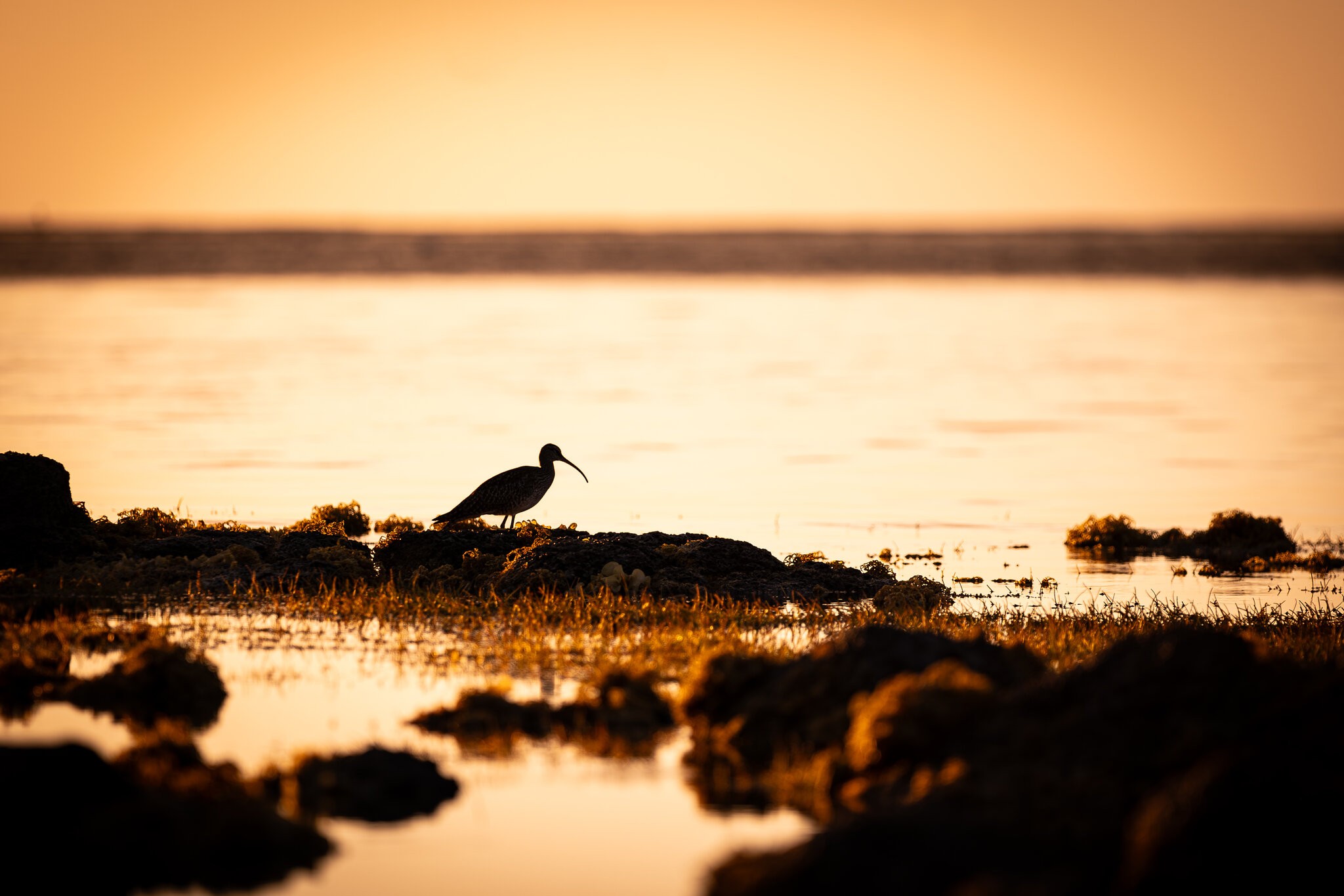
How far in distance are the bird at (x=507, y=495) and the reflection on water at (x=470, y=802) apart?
222 inches

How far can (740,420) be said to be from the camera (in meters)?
39.1

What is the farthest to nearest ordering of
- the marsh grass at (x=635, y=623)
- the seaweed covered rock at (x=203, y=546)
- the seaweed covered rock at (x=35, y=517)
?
the seaweed covered rock at (x=203, y=546)
the seaweed covered rock at (x=35, y=517)
the marsh grass at (x=635, y=623)

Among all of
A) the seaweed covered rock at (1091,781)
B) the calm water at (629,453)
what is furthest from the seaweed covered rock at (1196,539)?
the seaweed covered rock at (1091,781)

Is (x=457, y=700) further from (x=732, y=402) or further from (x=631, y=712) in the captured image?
(x=732, y=402)

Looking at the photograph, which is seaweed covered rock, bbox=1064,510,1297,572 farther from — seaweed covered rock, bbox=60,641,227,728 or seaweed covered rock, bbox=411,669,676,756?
seaweed covered rock, bbox=60,641,227,728

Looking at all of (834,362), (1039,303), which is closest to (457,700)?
(834,362)

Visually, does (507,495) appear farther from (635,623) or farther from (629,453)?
(629,453)

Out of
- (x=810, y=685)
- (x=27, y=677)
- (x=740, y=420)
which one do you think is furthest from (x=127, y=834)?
(x=740, y=420)

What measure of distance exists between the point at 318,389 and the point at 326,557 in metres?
28.1

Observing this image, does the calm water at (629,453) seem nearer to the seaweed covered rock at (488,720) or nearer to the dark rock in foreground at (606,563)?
the seaweed covered rock at (488,720)

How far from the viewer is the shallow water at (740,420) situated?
25.3 metres

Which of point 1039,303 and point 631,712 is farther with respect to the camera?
point 1039,303

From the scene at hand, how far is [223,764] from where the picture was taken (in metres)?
10.3

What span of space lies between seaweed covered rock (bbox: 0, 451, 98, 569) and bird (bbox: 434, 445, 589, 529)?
4.16 metres
